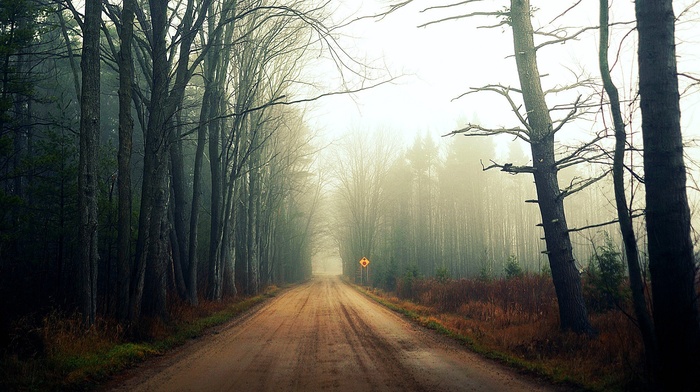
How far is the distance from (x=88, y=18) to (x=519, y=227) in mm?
49989

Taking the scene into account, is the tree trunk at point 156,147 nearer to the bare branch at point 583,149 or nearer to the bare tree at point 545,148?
the bare tree at point 545,148

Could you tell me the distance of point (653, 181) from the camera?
182 inches

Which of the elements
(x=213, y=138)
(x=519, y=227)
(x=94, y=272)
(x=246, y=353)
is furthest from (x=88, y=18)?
(x=519, y=227)

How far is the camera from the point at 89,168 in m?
9.50

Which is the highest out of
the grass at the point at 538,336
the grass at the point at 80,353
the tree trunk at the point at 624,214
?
the tree trunk at the point at 624,214

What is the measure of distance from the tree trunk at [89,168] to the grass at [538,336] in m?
7.88

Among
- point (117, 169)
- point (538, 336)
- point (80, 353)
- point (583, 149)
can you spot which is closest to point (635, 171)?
point (583, 149)

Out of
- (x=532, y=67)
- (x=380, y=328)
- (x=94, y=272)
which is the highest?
Result: (x=532, y=67)

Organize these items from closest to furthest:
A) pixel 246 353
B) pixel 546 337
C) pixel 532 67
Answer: pixel 246 353
pixel 546 337
pixel 532 67

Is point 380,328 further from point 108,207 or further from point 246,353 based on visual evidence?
point 108,207

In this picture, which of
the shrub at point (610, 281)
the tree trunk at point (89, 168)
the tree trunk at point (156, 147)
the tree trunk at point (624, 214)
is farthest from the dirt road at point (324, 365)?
the shrub at point (610, 281)

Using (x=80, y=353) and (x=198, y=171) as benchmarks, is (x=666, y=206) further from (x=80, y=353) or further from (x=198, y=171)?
(x=198, y=171)

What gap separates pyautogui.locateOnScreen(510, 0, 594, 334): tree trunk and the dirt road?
2.28 m

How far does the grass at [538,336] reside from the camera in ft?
19.6
